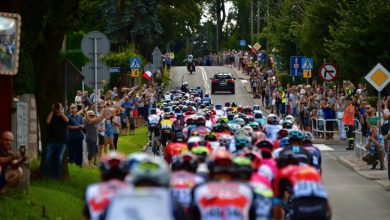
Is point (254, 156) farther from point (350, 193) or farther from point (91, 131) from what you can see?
point (91, 131)

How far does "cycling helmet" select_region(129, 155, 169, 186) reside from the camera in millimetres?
10195

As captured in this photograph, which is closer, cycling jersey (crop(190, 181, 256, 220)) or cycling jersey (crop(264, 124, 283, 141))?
cycling jersey (crop(190, 181, 256, 220))

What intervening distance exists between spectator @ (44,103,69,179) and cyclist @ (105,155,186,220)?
1171cm

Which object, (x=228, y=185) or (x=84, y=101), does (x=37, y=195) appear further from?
(x=84, y=101)

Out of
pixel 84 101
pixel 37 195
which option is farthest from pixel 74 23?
pixel 84 101

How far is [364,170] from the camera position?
3042 centimetres

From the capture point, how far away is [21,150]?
18125 mm

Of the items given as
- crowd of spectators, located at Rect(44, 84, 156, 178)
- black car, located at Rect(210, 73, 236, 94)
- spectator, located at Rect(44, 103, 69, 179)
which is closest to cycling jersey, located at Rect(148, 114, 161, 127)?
crowd of spectators, located at Rect(44, 84, 156, 178)

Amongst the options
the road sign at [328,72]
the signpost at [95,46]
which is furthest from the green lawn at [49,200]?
the road sign at [328,72]

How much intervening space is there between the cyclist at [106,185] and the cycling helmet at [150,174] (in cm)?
69

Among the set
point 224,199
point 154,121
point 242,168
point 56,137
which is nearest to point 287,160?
point 242,168

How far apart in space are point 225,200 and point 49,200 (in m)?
8.56

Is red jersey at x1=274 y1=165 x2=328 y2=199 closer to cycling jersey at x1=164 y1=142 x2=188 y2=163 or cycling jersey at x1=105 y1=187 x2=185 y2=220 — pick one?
cycling jersey at x1=105 y1=187 x2=185 y2=220

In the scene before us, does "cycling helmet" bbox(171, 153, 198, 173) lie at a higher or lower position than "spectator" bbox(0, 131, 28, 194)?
higher
